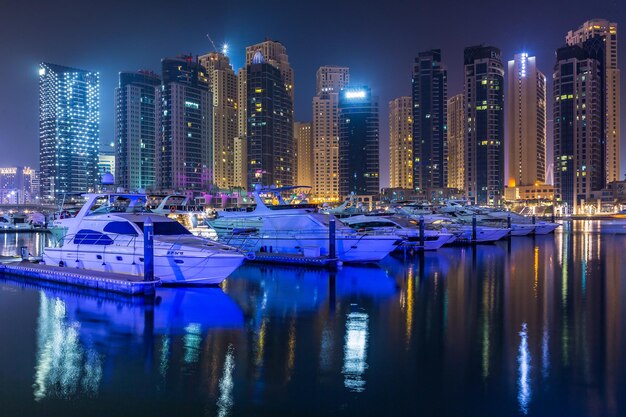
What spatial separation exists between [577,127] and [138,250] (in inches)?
7283

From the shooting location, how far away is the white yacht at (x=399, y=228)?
1474 inches

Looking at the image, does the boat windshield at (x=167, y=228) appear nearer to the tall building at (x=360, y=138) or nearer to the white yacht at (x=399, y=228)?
the white yacht at (x=399, y=228)

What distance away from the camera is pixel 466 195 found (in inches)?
7126

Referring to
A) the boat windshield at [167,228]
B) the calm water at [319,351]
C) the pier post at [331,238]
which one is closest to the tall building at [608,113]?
the pier post at [331,238]

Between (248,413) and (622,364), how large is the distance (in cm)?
906

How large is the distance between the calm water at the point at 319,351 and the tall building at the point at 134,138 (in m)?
167

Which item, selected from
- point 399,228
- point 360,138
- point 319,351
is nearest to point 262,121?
point 360,138

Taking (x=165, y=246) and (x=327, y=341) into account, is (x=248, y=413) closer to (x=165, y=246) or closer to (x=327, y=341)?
(x=327, y=341)

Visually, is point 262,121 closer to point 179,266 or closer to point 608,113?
point 608,113

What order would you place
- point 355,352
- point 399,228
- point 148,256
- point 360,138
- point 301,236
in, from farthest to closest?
point 360,138
point 399,228
point 301,236
point 148,256
point 355,352

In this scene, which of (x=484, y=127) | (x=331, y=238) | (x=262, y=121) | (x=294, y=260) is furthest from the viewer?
(x=262, y=121)

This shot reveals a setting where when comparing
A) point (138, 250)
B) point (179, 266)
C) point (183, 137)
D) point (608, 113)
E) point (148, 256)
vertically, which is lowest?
point (179, 266)

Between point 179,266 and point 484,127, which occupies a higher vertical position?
point 484,127

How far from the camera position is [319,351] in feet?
42.3
